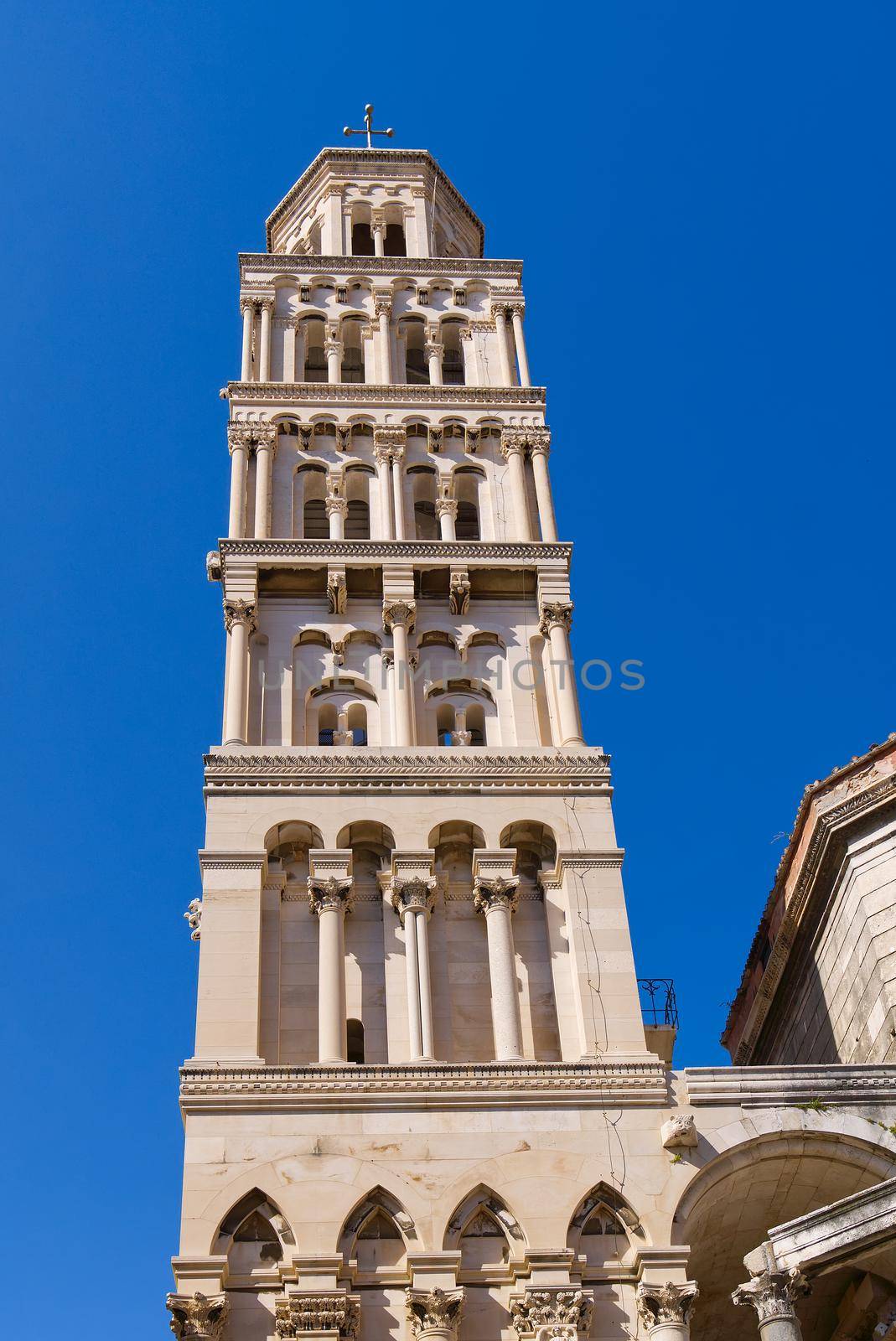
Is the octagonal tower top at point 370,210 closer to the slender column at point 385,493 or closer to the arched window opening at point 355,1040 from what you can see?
the slender column at point 385,493

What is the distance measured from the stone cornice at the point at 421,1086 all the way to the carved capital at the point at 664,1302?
2.64m

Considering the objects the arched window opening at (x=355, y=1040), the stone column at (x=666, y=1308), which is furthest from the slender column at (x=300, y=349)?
the stone column at (x=666, y=1308)

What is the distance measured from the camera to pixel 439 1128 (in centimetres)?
2423

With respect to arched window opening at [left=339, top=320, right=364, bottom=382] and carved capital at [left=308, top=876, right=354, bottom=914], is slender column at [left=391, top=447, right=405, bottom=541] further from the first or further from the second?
carved capital at [left=308, top=876, right=354, bottom=914]

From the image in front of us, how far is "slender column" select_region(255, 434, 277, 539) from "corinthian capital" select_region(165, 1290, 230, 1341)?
1430cm

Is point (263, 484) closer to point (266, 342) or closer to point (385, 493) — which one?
point (385, 493)

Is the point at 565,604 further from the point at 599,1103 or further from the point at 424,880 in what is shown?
the point at 599,1103

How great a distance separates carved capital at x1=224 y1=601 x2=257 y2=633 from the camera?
102ft

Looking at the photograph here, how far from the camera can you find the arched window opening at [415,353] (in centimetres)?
3900

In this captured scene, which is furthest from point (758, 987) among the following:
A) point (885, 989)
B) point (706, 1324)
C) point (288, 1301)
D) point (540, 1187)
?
point (288, 1301)

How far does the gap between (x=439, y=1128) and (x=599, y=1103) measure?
218 cm

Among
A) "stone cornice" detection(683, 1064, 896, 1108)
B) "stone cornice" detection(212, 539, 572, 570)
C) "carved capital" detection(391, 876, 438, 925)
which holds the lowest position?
"stone cornice" detection(683, 1064, 896, 1108)

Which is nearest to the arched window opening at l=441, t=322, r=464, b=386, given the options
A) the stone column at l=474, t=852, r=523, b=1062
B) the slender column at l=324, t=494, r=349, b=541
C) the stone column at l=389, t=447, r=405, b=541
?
the stone column at l=389, t=447, r=405, b=541

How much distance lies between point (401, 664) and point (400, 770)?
2702 mm
